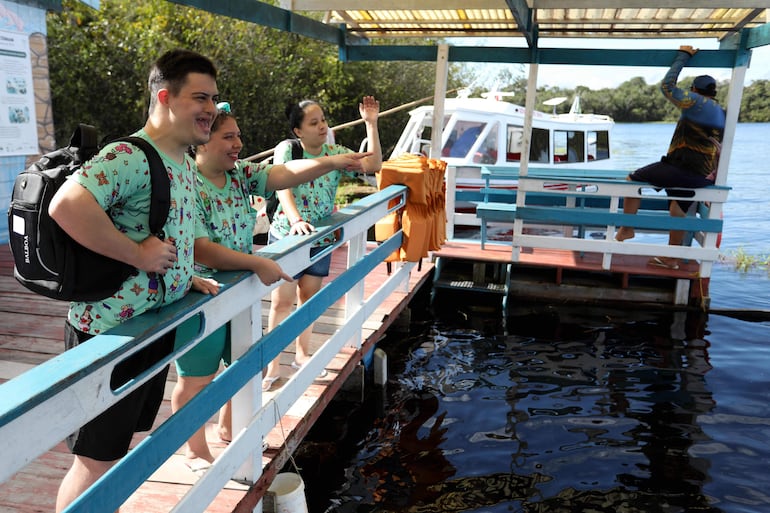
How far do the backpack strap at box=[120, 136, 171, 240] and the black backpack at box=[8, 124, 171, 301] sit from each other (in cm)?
14

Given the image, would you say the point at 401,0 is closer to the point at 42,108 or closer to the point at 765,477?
the point at 42,108

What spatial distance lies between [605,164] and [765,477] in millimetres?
10314

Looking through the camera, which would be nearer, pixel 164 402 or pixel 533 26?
pixel 164 402

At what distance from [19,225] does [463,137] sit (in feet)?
35.3

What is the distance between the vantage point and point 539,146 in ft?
41.8

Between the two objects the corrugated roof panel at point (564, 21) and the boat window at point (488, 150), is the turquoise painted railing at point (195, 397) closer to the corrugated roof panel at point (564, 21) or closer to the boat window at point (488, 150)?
the corrugated roof panel at point (564, 21)

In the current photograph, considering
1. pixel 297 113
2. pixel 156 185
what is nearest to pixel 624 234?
pixel 297 113

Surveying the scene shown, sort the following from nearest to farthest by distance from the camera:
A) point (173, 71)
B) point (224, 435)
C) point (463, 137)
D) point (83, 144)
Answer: point (83, 144), point (173, 71), point (224, 435), point (463, 137)

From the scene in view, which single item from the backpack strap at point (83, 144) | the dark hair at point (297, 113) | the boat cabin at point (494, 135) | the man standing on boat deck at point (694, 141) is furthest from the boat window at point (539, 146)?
the backpack strap at point (83, 144)

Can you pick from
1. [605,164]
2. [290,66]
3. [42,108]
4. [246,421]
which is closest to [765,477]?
[246,421]

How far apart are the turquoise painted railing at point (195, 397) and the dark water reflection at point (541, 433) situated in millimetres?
1032

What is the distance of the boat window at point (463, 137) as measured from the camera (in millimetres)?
12000

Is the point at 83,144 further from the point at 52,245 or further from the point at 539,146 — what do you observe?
the point at 539,146

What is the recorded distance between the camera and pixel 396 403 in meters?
5.58
